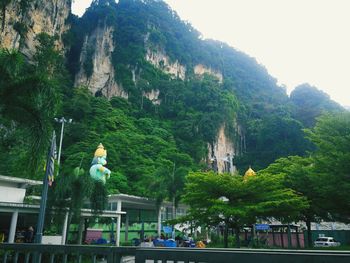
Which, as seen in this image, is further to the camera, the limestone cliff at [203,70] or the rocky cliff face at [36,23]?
the limestone cliff at [203,70]

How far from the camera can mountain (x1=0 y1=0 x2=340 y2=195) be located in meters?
45.3

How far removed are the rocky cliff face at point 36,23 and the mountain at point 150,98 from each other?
0.17 metres

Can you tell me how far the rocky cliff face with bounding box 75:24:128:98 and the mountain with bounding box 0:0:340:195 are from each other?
20 cm

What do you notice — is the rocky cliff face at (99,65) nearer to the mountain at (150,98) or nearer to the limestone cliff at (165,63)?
the mountain at (150,98)

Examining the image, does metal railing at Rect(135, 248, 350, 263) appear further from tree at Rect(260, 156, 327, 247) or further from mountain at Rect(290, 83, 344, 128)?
mountain at Rect(290, 83, 344, 128)

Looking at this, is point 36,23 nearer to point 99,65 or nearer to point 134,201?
point 99,65

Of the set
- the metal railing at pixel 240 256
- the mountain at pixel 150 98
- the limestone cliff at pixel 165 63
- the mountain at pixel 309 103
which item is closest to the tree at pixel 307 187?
the mountain at pixel 150 98

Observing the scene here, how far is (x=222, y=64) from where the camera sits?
9175 centimetres

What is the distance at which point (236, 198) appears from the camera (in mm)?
20125

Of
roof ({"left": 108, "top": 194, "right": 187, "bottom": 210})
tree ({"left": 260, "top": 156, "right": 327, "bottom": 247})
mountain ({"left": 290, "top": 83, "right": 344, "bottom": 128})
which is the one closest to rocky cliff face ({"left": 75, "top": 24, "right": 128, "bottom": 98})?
Answer: roof ({"left": 108, "top": 194, "right": 187, "bottom": 210})

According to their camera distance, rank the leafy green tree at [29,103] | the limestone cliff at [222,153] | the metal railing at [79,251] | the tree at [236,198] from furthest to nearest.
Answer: the limestone cliff at [222,153]
the tree at [236,198]
the leafy green tree at [29,103]
the metal railing at [79,251]

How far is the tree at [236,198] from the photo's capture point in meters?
19.1

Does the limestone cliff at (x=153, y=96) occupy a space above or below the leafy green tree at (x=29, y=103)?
above

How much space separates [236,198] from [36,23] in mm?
45650
